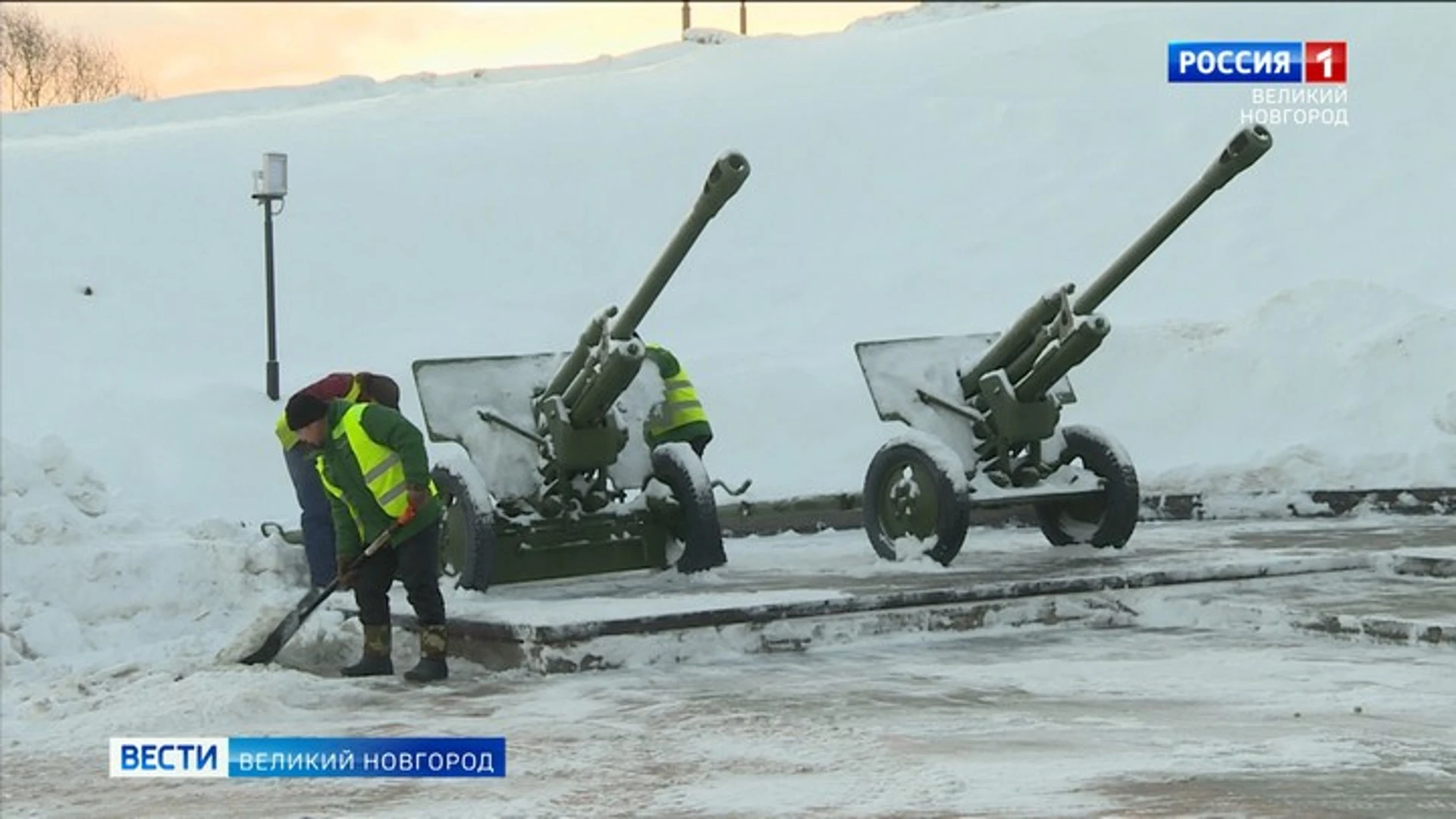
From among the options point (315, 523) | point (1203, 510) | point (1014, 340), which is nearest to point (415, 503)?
point (315, 523)

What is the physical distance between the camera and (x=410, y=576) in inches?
436

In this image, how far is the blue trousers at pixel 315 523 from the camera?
44.3 feet

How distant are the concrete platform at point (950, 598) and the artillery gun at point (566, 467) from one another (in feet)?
0.62

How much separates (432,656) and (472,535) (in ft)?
6.17

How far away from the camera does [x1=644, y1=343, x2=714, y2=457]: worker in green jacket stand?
47.2 feet

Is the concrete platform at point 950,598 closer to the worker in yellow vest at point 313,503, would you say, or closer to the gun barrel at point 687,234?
the worker in yellow vest at point 313,503

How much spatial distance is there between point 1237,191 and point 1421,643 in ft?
63.1

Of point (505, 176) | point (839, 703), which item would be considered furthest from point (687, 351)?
point (839, 703)

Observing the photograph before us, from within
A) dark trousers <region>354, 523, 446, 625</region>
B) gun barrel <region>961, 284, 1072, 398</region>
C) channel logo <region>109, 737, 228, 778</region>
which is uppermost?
gun barrel <region>961, 284, 1072, 398</region>

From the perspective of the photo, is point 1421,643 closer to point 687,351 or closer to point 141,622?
point 141,622

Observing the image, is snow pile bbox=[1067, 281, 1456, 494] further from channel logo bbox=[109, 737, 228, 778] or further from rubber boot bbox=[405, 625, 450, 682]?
channel logo bbox=[109, 737, 228, 778]

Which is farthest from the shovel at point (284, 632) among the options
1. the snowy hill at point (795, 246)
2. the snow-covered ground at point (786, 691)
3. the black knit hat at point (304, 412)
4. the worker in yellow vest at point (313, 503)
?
the snowy hill at point (795, 246)

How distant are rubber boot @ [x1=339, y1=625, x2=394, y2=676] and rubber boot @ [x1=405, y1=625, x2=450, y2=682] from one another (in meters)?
0.22

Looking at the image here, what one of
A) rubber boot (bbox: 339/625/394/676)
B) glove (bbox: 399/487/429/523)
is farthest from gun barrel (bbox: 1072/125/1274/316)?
rubber boot (bbox: 339/625/394/676)
